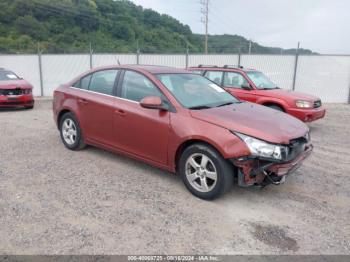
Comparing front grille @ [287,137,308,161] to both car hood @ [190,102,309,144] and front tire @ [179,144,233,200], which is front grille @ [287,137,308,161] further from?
front tire @ [179,144,233,200]

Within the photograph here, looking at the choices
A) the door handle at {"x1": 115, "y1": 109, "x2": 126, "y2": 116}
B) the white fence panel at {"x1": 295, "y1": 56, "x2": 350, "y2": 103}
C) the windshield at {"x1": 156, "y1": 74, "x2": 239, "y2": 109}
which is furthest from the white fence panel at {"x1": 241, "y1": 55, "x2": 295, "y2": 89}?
the door handle at {"x1": 115, "y1": 109, "x2": 126, "y2": 116}

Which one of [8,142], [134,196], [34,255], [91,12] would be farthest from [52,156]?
[91,12]

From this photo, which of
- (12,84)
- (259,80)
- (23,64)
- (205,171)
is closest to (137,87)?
(205,171)

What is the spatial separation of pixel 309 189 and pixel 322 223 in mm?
962

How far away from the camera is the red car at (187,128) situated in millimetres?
3686

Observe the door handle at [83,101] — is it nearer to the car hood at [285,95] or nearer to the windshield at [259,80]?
the car hood at [285,95]

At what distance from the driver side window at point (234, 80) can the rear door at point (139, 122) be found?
4.37 m

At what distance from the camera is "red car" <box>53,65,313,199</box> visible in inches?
145

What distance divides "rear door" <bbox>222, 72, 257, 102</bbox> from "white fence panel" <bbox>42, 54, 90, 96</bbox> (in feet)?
28.7

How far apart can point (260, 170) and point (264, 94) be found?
189 inches

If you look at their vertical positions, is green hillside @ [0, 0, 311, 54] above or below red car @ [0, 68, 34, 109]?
above

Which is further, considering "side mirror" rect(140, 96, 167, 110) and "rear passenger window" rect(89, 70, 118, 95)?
"rear passenger window" rect(89, 70, 118, 95)

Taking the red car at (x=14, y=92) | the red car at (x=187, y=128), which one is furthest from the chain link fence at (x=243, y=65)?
the red car at (x=187, y=128)

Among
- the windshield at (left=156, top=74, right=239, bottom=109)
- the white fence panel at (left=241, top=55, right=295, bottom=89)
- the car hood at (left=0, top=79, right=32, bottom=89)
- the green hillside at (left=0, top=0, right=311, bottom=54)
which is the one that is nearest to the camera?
the windshield at (left=156, top=74, right=239, bottom=109)
